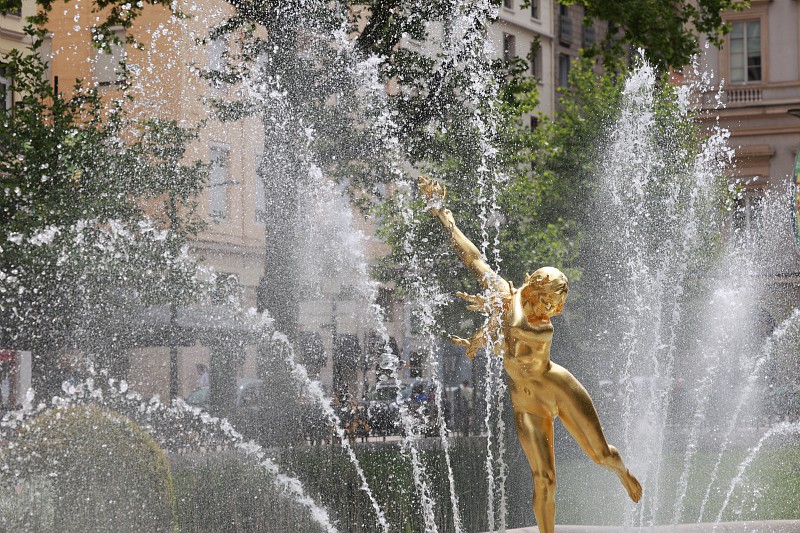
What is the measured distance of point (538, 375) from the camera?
5.08 m

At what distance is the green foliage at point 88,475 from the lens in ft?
24.1

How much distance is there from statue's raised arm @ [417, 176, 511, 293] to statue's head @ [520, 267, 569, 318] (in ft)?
0.40

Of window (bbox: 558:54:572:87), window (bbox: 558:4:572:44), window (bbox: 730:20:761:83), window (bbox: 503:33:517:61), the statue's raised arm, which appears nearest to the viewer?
the statue's raised arm

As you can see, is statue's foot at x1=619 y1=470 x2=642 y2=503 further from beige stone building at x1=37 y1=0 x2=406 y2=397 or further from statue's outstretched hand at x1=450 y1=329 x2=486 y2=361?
beige stone building at x1=37 y1=0 x2=406 y2=397

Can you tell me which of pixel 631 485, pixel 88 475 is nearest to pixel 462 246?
pixel 631 485

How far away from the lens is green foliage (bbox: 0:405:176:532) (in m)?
7.33

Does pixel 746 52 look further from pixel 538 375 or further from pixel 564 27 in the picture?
pixel 538 375

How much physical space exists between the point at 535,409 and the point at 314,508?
448cm

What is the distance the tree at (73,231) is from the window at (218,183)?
7.62ft

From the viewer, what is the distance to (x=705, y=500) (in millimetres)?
10500

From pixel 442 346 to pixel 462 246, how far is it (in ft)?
57.6

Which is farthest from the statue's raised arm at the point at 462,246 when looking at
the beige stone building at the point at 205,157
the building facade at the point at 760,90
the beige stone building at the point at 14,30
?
the building facade at the point at 760,90

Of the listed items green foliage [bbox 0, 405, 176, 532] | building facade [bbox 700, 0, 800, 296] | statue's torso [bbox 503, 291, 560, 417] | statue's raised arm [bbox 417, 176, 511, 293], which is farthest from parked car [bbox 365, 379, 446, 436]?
building facade [bbox 700, 0, 800, 296]

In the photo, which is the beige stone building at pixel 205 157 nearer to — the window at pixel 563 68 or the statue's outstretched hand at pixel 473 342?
the statue's outstretched hand at pixel 473 342
